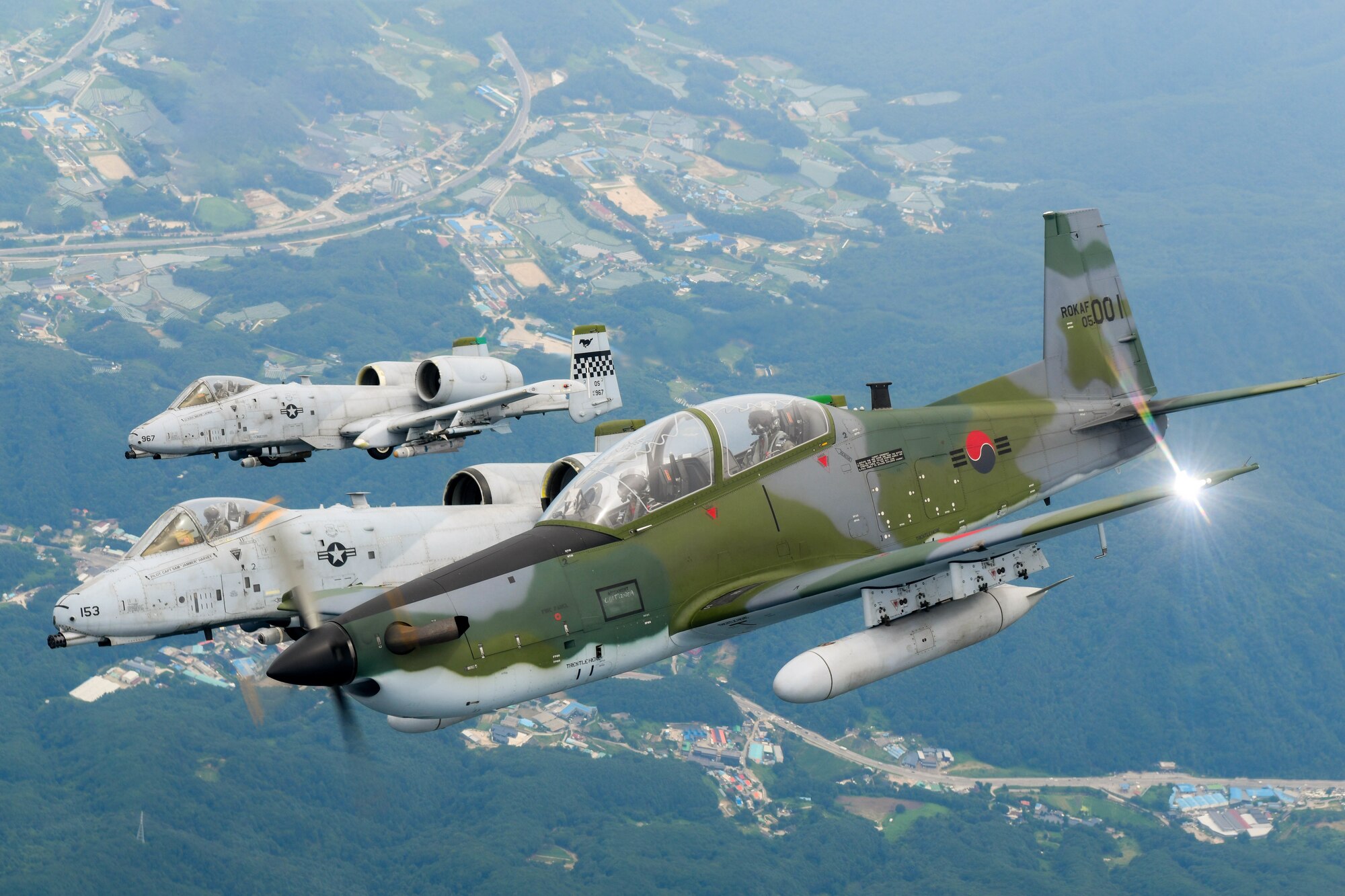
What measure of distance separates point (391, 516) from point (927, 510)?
13126 mm

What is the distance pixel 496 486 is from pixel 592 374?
1994 centimetres

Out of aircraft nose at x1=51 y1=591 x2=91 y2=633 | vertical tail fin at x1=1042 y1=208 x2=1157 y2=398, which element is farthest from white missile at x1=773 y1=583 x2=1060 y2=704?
aircraft nose at x1=51 y1=591 x2=91 y2=633

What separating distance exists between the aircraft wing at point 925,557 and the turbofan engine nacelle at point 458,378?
2568 cm

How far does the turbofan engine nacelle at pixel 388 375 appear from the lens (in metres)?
50.1

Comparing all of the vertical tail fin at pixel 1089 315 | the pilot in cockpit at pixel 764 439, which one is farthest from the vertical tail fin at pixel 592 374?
the pilot in cockpit at pixel 764 439

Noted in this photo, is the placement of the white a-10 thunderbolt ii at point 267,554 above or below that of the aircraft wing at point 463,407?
below

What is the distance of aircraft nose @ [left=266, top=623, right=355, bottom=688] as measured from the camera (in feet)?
61.6

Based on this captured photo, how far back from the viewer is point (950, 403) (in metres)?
30.4

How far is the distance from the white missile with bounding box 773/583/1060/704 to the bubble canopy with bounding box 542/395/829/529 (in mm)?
3661

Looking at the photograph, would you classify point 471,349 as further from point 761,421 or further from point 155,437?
point 761,421

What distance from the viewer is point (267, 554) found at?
33531 mm

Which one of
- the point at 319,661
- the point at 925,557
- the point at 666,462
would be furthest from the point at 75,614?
the point at 925,557

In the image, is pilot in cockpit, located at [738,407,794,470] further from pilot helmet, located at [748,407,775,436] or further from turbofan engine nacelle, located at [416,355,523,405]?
turbofan engine nacelle, located at [416,355,523,405]

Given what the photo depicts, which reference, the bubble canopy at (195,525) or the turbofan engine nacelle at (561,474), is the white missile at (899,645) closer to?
the turbofan engine nacelle at (561,474)
